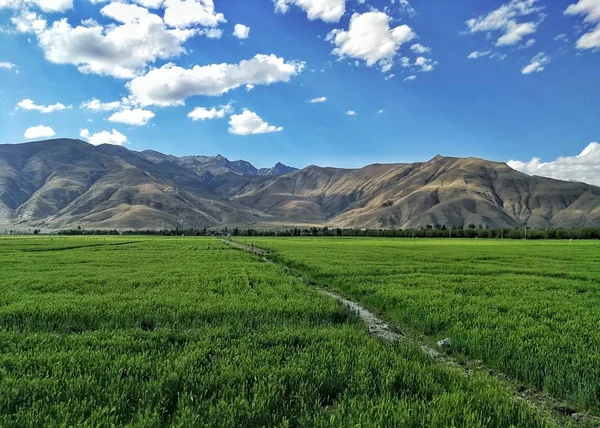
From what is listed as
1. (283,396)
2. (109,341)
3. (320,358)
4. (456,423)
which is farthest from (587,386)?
(109,341)

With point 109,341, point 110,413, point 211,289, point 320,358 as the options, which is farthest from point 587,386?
point 211,289

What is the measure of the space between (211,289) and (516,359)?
1333 centimetres

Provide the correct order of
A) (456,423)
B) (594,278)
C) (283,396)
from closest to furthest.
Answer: (456,423)
(283,396)
(594,278)

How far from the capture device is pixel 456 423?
5711 mm

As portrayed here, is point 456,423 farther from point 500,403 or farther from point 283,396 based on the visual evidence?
point 283,396

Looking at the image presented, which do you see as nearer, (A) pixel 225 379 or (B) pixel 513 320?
(A) pixel 225 379

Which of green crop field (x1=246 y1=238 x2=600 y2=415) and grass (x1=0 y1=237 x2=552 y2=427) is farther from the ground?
grass (x1=0 y1=237 x2=552 y2=427)

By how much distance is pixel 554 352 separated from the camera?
9.48 m

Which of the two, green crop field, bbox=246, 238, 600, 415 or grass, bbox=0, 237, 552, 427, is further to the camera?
green crop field, bbox=246, 238, 600, 415

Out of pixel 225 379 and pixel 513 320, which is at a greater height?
pixel 225 379

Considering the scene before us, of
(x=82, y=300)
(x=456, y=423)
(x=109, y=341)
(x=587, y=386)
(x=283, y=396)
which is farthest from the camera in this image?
(x=82, y=300)

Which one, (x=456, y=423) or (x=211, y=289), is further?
(x=211, y=289)

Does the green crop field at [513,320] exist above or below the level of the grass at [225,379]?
below

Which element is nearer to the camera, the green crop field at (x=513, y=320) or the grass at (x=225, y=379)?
the grass at (x=225, y=379)
